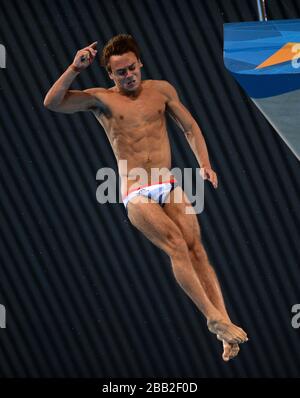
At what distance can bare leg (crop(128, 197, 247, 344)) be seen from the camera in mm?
5980

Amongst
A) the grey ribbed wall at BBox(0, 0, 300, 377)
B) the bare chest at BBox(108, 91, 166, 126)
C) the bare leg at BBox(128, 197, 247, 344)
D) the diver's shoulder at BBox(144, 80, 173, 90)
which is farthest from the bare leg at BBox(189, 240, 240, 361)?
the grey ribbed wall at BBox(0, 0, 300, 377)

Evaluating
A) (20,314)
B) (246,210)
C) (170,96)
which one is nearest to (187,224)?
(170,96)

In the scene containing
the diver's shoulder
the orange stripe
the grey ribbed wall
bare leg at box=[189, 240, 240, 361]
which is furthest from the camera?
the grey ribbed wall

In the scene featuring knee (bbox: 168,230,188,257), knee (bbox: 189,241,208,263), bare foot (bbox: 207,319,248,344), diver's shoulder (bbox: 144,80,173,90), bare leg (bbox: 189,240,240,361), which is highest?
diver's shoulder (bbox: 144,80,173,90)

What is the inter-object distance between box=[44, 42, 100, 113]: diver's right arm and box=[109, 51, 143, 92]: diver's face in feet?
0.53

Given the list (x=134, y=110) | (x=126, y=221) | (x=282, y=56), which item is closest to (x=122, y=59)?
(x=134, y=110)

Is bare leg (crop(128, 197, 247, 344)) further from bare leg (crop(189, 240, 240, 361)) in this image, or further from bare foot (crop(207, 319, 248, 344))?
bare leg (crop(189, 240, 240, 361))

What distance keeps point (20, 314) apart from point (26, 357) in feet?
1.40

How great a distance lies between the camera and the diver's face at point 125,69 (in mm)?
6133

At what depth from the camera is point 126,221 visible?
30.7 ft

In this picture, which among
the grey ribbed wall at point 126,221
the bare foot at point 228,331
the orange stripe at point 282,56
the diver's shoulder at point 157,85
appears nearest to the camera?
the bare foot at point 228,331

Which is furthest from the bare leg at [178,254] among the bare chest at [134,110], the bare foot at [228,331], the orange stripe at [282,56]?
the orange stripe at [282,56]

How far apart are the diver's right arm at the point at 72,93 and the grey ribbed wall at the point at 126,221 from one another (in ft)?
9.03

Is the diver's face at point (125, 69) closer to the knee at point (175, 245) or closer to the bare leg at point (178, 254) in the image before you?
the bare leg at point (178, 254)
